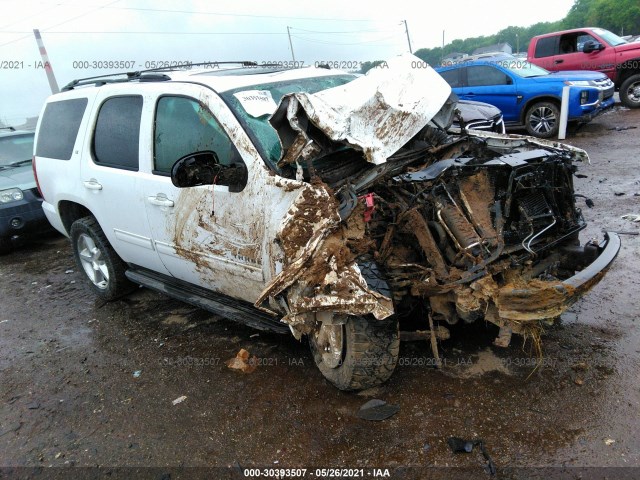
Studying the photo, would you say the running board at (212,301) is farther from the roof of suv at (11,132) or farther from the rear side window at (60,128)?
the roof of suv at (11,132)

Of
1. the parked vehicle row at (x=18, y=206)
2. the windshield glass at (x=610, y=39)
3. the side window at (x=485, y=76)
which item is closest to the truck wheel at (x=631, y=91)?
the windshield glass at (x=610, y=39)

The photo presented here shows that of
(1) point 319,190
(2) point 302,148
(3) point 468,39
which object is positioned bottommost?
(3) point 468,39

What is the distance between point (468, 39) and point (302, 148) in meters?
94.6

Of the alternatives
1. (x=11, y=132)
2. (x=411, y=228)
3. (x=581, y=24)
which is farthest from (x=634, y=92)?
(x=581, y=24)

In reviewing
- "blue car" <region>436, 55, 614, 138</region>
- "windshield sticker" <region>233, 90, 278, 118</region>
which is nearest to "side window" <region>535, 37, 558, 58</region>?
"blue car" <region>436, 55, 614, 138</region>

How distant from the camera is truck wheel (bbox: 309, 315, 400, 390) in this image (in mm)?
2688

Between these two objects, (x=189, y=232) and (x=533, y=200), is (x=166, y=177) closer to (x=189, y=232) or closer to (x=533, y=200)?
(x=189, y=232)

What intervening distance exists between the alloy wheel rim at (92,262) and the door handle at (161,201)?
1.46 m

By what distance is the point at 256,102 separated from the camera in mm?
3105

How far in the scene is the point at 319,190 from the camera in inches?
102

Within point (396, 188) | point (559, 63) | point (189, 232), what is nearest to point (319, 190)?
point (396, 188)

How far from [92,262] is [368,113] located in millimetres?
3308

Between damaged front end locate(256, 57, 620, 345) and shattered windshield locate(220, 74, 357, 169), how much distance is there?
21 cm

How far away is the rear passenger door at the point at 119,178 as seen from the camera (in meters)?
3.64
